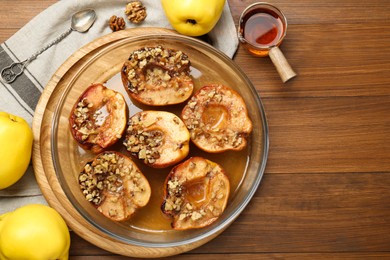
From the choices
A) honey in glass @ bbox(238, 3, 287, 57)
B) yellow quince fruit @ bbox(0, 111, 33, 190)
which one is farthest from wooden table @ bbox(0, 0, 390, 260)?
yellow quince fruit @ bbox(0, 111, 33, 190)

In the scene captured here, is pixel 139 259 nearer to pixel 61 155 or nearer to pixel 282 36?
pixel 61 155

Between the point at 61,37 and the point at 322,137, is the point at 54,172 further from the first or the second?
the point at 322,137

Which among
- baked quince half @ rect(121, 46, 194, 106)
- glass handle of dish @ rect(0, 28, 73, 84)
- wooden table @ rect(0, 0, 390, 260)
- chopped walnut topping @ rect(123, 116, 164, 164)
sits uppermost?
glass handle of dish @ rect(0, 28, 73, 84)

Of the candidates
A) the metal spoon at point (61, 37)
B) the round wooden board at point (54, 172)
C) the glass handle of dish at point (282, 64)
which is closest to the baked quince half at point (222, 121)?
the glass handle of dish at point (282, 64)

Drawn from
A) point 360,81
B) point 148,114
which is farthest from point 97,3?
point 360,81

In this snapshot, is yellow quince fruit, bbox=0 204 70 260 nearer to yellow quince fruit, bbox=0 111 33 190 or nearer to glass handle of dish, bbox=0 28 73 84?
yellow quince fruit, bbox=0 111 33 190

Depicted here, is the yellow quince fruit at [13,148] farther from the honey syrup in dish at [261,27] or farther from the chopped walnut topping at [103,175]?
the honey syrup in dish at [261,27]
